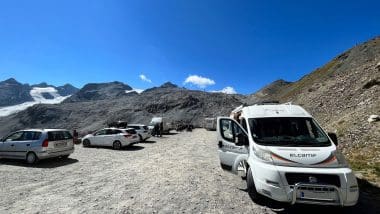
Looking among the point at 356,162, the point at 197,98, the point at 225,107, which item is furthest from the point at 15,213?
the point at 197,98

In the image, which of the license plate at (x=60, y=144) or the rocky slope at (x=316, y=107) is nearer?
the rocky slope at (x=316, y=107)

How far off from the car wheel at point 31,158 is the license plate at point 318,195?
12.4m

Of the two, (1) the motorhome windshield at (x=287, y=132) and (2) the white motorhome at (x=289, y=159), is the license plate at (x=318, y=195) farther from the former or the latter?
(1) the motorhome windshield at (x=287, y=132)

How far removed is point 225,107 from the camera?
103 m

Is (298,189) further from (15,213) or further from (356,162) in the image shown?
(356,162)

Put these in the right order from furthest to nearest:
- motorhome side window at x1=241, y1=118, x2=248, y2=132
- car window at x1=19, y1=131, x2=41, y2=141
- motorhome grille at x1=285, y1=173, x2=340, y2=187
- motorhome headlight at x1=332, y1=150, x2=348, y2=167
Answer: car window at x1=19, y1=131, x2=41, y2=141, motorhome side window at x1=241, y1=118, x2=248, y2=132, motorhome headlight at x1=332, y1=150, x2=348, y2=167, motorhome grille at x1=285, y1=173, x2=340, y2=187

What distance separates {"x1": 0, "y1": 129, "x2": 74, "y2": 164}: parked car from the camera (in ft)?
45.5

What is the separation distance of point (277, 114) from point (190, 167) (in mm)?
5419

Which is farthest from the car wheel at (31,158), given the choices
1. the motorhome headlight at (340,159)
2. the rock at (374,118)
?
the rock at (374,118)

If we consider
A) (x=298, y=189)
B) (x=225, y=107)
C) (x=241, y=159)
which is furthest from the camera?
(x=225, y=107)

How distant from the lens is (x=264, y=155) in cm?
681

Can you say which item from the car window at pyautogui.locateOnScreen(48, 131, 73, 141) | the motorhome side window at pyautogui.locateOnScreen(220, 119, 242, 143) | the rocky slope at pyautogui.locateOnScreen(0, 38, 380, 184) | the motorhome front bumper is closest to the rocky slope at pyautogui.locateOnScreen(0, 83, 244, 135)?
the rocky slope at pyautogui.locateOnScreen(0, 38, 380, 184)

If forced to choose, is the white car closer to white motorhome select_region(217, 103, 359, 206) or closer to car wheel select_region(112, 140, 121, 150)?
car wheel select_region(112, 140, 121, 150)

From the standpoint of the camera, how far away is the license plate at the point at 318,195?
5.94 meters
